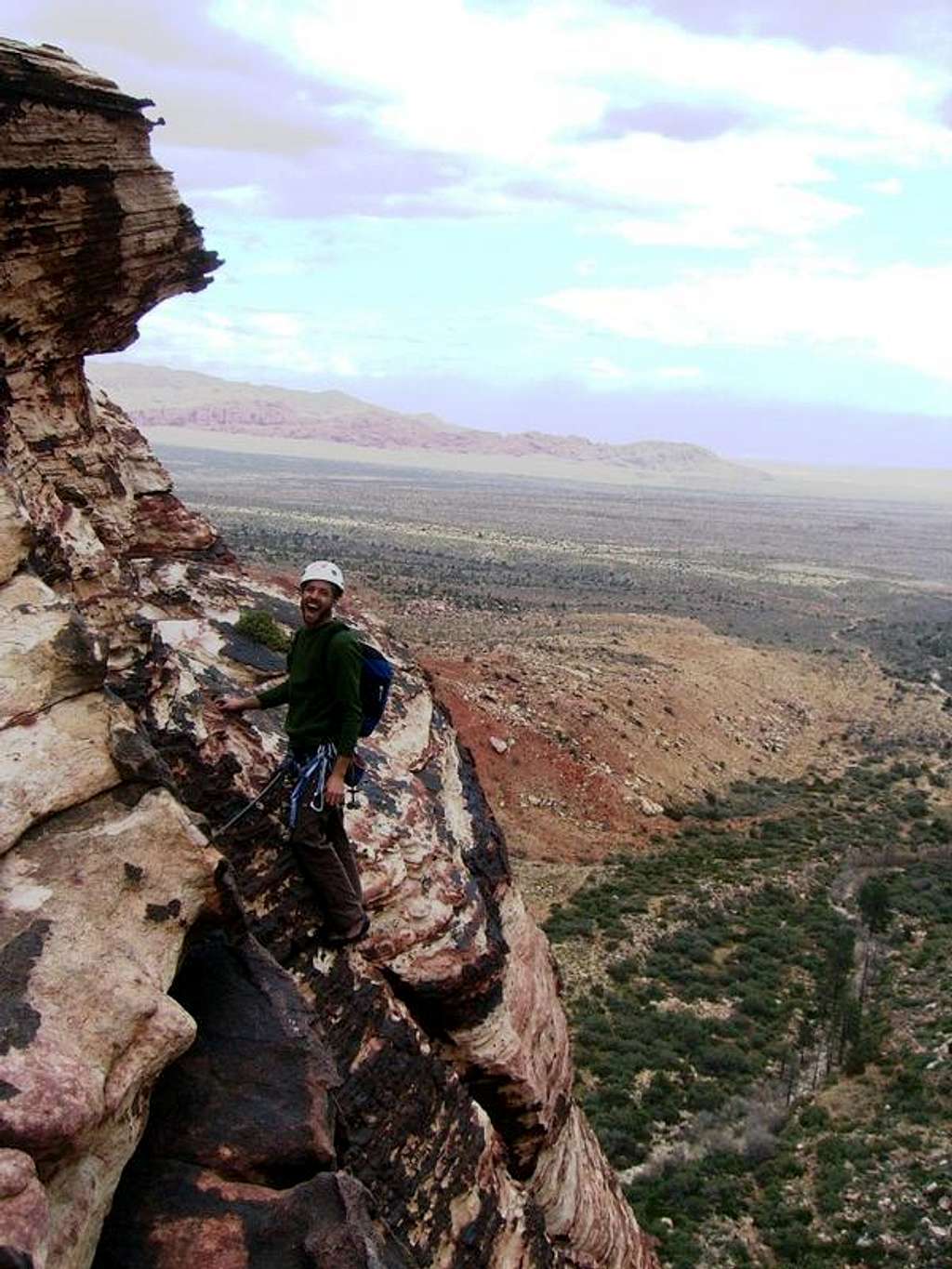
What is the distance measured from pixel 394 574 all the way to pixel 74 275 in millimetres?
67642

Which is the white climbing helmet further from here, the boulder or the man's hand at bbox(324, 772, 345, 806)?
the boulder

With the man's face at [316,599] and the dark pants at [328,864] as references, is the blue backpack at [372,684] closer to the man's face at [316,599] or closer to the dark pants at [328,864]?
the man's face at [316,599]

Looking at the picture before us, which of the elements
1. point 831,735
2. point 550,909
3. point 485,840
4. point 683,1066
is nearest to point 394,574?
point 831,735

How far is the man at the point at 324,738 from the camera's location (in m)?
7.04

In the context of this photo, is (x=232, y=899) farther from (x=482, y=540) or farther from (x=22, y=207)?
(x=482, y=540)

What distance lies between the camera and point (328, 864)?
7406mm

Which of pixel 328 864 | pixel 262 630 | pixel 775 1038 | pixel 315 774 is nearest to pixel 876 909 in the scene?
pixel 775 1038

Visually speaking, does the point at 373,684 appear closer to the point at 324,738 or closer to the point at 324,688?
the point at 324,688

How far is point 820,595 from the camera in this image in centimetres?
9969

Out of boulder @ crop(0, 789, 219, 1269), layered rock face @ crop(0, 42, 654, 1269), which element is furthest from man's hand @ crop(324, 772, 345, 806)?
boulder @ crop(0, 789, 219, 1269)

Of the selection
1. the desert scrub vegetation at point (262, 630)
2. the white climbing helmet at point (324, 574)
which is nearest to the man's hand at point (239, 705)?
the white climbing helmet at point (324, 574)

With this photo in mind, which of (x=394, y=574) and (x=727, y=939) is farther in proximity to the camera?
(x=394, y=574)

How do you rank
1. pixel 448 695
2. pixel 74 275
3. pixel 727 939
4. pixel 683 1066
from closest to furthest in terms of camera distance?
1. pixel 74 275
2. pixel 683 1066
3. pixel 727 939
4. pixel 448 695

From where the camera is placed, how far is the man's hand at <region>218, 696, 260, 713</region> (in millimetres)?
7840
